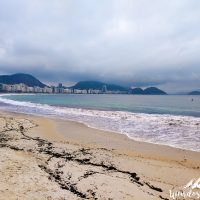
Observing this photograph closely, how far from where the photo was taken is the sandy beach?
8102 mm

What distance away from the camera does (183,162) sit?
12844 millimetres

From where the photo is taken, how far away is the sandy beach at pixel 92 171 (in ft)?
26.6

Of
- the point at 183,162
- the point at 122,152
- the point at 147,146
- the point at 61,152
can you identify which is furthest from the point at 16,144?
the point at 183,162

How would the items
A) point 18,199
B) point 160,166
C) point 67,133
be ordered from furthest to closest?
point 67,133 < point 160,166 < point 18,199

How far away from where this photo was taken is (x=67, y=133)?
21750 mm

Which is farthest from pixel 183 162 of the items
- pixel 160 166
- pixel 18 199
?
pixel 18 199

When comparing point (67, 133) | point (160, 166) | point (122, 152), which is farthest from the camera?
point (67, 133)

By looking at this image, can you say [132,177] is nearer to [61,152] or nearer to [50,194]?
[50,194]

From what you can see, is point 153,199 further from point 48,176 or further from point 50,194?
point 48,176

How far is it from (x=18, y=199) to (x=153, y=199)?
3615mm

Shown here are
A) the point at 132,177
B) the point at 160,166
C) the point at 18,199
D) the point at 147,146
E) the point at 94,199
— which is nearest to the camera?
the point at 18,199

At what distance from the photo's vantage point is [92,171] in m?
10.3

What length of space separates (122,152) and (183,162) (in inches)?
124

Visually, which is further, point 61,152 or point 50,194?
point 61,152
